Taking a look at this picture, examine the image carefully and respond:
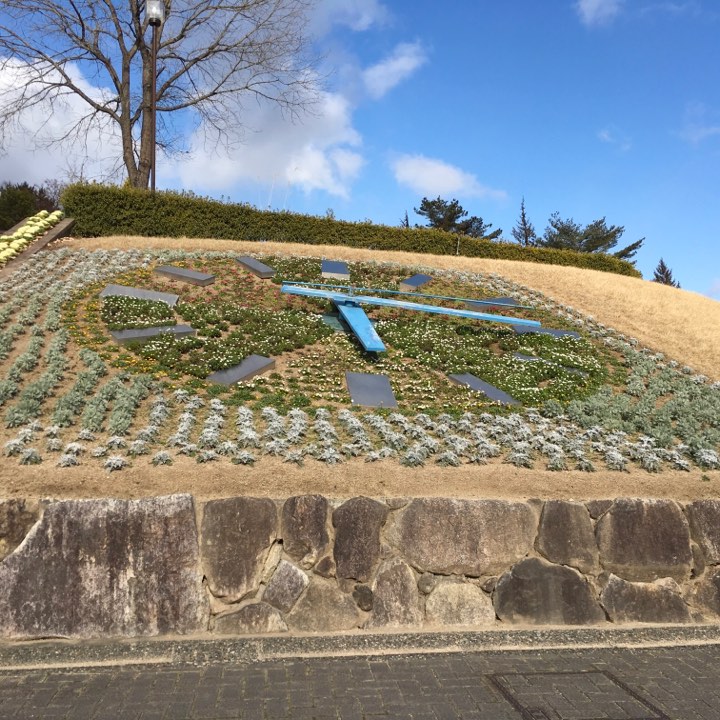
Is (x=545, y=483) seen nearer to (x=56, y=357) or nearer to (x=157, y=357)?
(x=157, y=357)

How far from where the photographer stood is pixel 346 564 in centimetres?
477

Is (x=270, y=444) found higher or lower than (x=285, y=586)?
higher

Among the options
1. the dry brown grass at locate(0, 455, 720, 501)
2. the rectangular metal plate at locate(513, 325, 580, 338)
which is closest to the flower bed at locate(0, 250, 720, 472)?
the dry brown grass at locate(0, 455, 720, 501)

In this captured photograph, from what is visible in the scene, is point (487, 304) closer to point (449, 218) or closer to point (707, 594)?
point (707, 594)

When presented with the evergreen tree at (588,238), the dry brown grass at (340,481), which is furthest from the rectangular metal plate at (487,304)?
the evergreen tree at (588,238)

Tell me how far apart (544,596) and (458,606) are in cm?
75

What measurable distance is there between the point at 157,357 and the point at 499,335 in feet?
19.3

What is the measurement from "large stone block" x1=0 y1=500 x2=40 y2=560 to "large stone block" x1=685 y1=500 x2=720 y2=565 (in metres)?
5.52

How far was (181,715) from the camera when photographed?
136 inches

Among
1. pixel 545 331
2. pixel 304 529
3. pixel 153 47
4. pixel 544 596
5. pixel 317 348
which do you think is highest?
pixel 153 47

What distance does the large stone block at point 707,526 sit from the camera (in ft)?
17.3

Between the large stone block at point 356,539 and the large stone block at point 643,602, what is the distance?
6.69ft

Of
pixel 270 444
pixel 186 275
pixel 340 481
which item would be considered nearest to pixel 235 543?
pixel 340 481

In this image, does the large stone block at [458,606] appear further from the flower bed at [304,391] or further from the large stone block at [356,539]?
the flower bed at [304,391]
